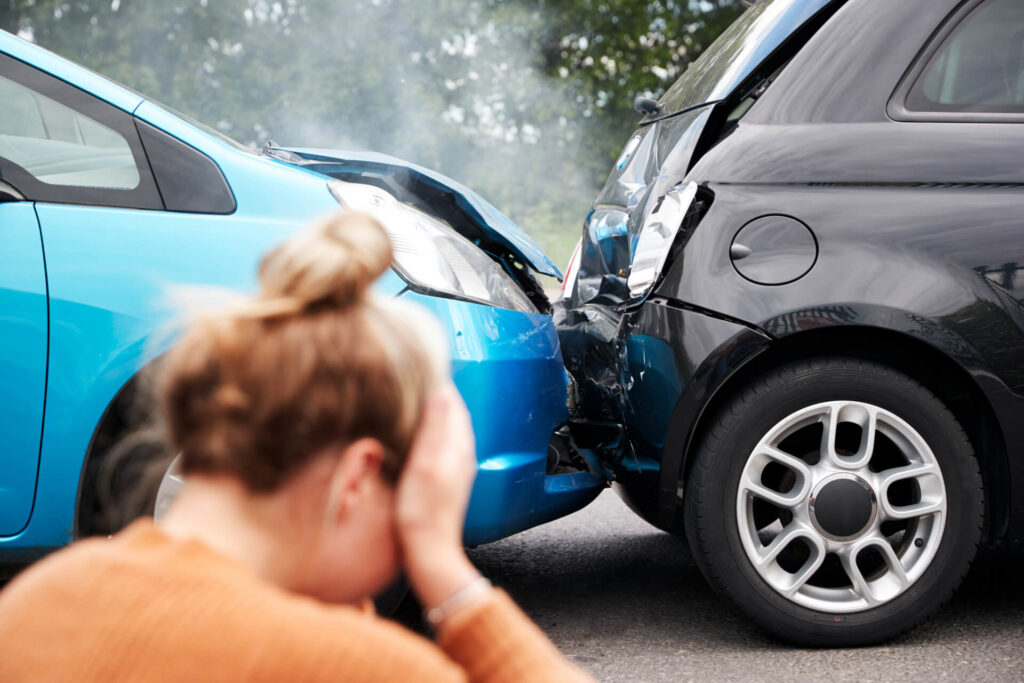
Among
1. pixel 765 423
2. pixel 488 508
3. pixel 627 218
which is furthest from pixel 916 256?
pixel 488 508

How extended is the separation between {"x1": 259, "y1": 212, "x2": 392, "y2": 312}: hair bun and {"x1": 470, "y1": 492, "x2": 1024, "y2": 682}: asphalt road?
6.00 ft

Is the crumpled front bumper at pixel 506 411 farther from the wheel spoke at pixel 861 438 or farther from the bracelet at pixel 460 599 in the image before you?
the bracelet at pixel 460 599

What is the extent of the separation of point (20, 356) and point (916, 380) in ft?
6.70

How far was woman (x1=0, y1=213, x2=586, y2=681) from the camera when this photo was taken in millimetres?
776

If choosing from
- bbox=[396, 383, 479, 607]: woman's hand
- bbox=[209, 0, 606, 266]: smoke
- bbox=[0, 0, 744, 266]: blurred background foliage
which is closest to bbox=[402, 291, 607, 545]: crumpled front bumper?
bbox=[396, 383, 479, 607]: woman's hand

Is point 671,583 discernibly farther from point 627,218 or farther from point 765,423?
point 627,218

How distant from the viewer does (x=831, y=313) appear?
2.49 metres

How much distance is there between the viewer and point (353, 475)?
84 cm

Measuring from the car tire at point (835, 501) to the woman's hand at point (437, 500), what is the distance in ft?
5.55

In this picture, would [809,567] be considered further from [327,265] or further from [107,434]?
[327,265]

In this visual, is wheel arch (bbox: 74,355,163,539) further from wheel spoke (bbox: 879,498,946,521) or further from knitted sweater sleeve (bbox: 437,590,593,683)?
wheel spoke (bbox: 879,498,946,521)

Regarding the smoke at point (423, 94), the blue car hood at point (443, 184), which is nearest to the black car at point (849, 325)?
the blue car hood at point (443, 184)

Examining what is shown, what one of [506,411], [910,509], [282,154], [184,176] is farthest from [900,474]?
[282,154]

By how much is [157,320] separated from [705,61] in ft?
5.81
